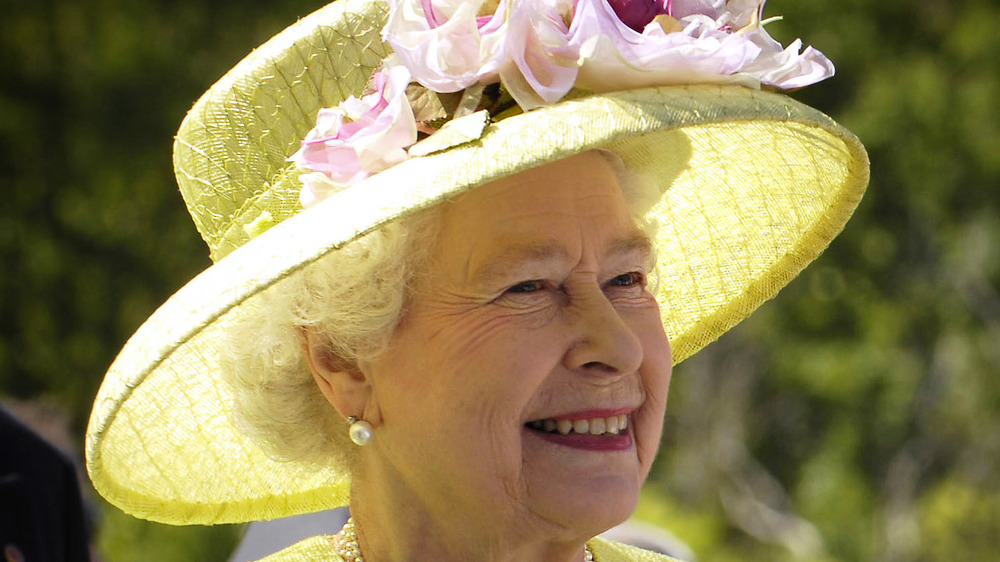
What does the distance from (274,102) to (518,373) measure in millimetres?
686

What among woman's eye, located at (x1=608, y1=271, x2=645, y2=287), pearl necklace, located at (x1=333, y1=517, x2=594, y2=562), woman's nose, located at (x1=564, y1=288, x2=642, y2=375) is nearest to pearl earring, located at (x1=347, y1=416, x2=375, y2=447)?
pearl necklace, located at (x1=333, y1=517, x2=594, y2=562)

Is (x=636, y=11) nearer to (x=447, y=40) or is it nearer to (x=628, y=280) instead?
(x=447, y=40)

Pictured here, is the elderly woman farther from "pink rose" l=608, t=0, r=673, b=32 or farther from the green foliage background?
the green foliage background

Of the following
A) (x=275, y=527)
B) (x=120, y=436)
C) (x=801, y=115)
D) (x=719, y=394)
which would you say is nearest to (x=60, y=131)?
(x=719, y=394)

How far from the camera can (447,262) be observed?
6.75 feet

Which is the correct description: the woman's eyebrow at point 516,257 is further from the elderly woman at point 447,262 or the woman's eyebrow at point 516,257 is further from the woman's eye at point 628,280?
the woman's eye at point 628,280

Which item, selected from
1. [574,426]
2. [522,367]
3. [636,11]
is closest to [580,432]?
[574,426]

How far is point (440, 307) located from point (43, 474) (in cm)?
111

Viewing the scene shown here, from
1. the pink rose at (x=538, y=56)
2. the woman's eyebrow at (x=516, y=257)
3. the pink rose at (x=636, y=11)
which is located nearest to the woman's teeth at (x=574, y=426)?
the woman's eyebrow at (x=516, y=257)

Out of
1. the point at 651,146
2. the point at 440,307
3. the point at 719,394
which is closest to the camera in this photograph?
the point at 440,307

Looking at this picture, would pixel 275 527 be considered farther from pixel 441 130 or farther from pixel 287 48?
pixel 441 130

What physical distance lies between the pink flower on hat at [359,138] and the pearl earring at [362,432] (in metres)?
0.41

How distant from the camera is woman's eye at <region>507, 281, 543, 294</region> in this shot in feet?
6.66

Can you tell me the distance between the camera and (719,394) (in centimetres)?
1282
